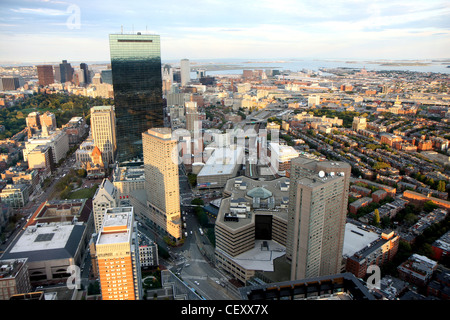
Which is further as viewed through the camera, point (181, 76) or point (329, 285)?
point (181, 76)

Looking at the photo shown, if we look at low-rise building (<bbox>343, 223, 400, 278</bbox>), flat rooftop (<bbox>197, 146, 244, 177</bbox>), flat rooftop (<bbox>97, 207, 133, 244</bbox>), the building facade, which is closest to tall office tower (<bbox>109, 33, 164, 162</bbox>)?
flat rooftop (<bbox>197, 146, 244, 177</bbox>)

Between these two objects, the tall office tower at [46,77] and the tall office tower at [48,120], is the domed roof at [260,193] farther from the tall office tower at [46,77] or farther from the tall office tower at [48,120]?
the tall office tower at [46,77]

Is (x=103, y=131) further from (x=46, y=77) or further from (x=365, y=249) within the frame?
(x=365, y=249)

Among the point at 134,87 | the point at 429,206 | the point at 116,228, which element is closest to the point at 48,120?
the point at 134,87

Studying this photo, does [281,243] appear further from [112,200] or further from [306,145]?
[306,145]

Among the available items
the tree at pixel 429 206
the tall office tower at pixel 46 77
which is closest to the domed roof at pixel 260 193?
the tree at pixel 429 206

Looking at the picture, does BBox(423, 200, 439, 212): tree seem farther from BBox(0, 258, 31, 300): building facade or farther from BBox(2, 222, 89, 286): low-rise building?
BBox(0, 258, 31, 300): building facade
